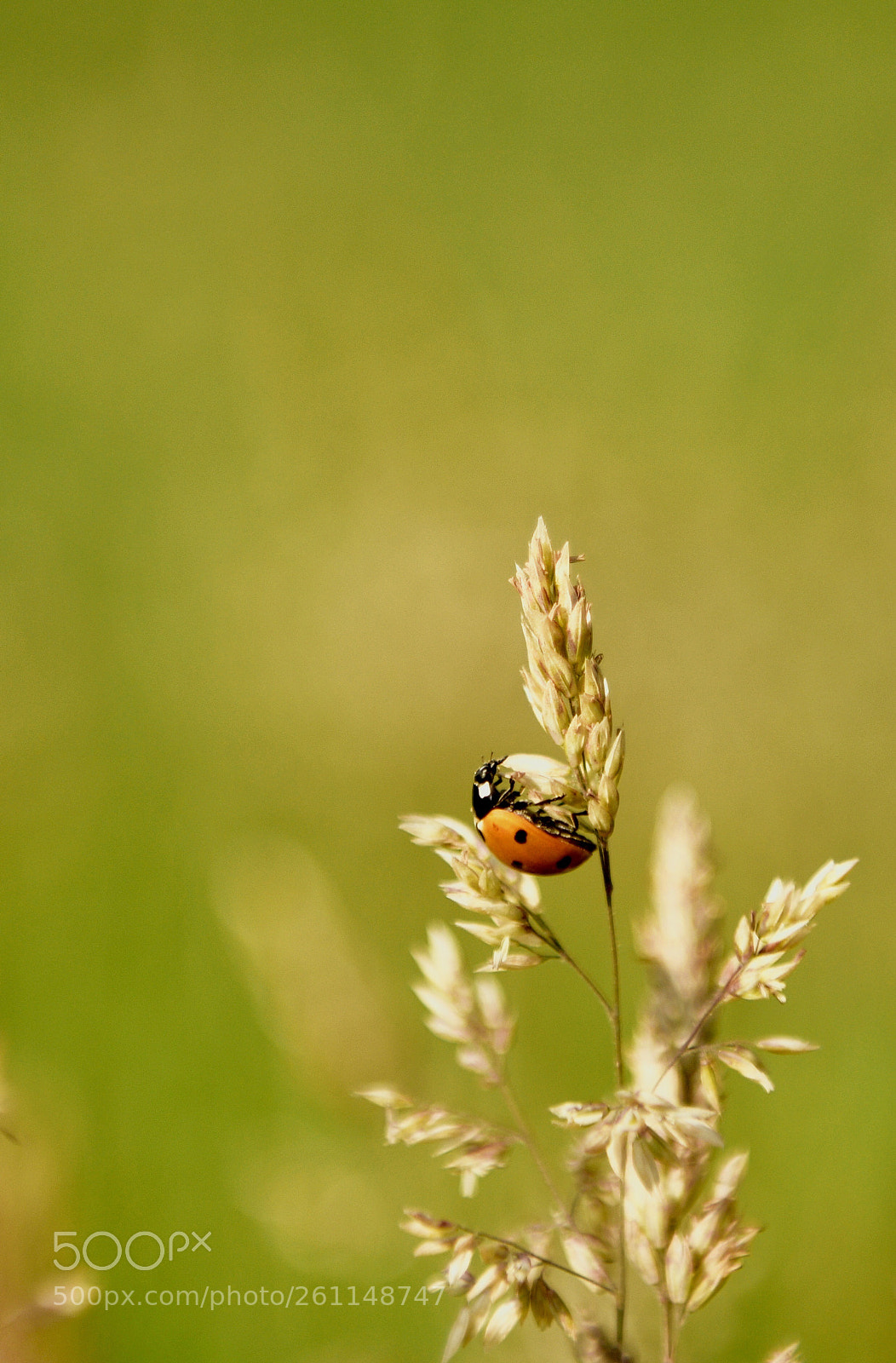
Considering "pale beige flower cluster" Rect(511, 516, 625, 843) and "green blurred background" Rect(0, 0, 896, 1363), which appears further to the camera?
"green blurred background" Rect(0, 0, 896, 1363)

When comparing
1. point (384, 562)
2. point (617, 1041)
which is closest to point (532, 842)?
point (617, 1041)

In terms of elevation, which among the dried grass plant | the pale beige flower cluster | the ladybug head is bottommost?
the dried grass plant

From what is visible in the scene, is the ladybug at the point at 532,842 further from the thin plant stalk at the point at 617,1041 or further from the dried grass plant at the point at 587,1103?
the thin plant stalk at the point at 617,1041

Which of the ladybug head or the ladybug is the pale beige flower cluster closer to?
the ladybug

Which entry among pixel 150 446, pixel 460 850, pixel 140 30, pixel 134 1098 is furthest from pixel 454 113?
pixel 460 850

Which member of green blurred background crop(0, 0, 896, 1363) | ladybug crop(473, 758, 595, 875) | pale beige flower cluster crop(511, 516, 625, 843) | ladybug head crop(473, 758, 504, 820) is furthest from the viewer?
green blurred background crop(0, 0, 896, 1363)

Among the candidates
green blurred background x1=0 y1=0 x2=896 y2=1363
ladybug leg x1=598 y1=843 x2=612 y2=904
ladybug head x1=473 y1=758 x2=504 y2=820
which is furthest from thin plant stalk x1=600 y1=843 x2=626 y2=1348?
→ ladybug head x1=473 y1=758 x2=504 y2=820
